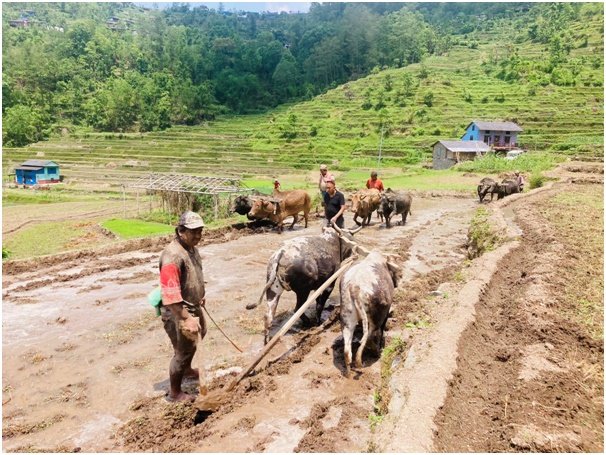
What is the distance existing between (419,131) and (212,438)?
2205 inches

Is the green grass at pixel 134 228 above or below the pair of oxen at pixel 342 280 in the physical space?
below

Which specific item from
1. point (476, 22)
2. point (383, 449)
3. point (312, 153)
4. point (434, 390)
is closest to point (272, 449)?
point (383, 449)

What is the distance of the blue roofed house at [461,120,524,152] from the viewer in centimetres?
4938

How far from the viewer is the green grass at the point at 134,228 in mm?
18553

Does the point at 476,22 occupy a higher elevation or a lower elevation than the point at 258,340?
higher

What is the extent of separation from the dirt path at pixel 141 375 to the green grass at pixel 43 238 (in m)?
6.25

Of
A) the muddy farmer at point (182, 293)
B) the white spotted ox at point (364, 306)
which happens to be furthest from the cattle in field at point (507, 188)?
the muddy farmer at point (182, 293)

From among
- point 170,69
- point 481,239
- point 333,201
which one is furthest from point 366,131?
point 170,69

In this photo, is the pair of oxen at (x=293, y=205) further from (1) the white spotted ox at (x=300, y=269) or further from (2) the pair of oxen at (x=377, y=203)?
(1) the white spotted ox at (x=300, y=269)

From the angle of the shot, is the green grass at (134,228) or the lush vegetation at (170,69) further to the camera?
the lush vegetation at (170,69)

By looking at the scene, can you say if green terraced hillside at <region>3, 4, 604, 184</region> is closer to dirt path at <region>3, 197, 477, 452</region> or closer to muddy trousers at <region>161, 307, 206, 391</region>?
dirt path at <region>3, 197, 477, 452</region>

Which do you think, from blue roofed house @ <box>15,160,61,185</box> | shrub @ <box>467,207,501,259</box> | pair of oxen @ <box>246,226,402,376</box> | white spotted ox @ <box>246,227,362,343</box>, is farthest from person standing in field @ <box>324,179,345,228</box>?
blue roofed house @ <box>15,160,61,185</box>

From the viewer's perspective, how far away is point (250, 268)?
11.7 metres

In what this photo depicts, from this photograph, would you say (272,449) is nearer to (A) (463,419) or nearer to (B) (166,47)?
(A) (463,419)
